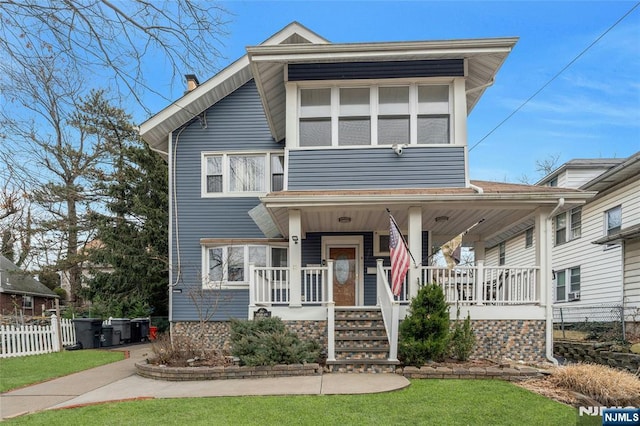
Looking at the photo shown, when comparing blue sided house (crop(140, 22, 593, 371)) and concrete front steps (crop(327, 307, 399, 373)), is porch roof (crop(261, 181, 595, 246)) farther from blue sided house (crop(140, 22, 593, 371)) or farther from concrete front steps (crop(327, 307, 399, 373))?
concrete front steps (crop(327, 307, 399, 373))

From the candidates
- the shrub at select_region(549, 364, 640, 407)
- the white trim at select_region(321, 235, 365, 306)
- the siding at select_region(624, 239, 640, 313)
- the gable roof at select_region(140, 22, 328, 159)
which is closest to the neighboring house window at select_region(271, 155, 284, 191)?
the white trim at select_region(321, 235, 365, 306)

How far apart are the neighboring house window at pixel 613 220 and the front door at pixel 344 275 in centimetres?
894

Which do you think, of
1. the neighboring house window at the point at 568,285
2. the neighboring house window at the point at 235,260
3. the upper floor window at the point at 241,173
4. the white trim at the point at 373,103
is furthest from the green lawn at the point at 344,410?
the neighboring house window at the point at 568,285

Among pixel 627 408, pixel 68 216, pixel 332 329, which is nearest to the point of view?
pixel 627 408

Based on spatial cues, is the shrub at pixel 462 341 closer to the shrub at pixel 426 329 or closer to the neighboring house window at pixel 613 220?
the shrub at pixel 426 329

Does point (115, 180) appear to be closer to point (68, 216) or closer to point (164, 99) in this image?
point (68, 216)

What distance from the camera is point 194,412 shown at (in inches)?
A: 205

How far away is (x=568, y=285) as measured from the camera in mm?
16766

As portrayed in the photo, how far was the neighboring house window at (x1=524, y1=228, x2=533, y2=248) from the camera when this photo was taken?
18.8 m

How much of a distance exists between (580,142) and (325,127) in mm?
22633

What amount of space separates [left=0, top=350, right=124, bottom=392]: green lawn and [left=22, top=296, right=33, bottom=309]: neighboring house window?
16.4 meters

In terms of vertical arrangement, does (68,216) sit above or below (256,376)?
above

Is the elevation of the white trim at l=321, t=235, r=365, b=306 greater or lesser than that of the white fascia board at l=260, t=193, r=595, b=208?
lesser

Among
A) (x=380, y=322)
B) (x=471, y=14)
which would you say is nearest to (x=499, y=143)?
(x=471, y=14)
